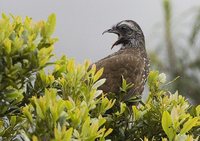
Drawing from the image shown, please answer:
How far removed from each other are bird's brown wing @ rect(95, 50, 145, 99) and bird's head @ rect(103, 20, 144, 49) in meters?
0.96

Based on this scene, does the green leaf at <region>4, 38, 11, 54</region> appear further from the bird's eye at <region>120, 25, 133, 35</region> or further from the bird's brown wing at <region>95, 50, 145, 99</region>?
the bird's eye at <region>120, 25, 133, 35</region>

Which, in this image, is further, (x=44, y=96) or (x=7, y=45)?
(x=7, y=45)

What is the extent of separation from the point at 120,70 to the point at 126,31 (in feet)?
5.66

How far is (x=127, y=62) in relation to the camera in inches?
229

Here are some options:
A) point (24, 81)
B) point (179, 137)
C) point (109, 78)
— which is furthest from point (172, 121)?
point (109, 78)

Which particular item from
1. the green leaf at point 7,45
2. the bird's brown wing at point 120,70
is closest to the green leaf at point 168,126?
the green leaf at point 7,45

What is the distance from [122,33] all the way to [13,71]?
4.47 meters

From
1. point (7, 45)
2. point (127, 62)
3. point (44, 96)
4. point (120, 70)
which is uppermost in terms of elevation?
point (127, 62)

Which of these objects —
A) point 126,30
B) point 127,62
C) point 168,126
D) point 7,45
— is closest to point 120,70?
point 127,62

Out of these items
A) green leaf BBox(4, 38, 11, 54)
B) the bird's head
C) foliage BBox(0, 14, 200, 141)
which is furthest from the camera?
the bird's head

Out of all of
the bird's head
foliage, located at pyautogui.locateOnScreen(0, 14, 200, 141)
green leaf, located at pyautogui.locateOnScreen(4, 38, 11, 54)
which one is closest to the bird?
the bird's head

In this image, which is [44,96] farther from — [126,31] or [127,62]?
[126,31]

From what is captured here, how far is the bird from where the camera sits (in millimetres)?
5320

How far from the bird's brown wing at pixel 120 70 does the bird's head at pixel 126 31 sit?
963 mm
